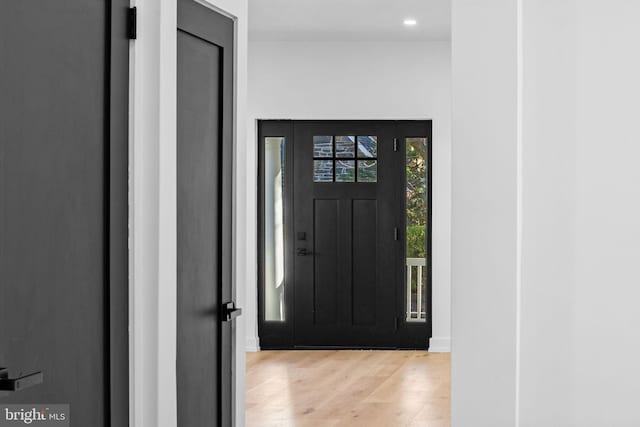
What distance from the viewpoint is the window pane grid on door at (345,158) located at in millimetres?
6598

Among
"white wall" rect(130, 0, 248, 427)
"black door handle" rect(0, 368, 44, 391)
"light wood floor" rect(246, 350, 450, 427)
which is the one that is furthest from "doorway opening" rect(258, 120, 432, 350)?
"black door handle" rect(0, 368, 44, 391)

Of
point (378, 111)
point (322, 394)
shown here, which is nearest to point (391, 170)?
point (378, 111)

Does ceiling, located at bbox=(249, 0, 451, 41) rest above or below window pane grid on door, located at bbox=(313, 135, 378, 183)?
above

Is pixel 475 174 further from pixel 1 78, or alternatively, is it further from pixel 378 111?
pixel 378 111

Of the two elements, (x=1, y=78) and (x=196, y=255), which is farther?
(x=196, y=255)

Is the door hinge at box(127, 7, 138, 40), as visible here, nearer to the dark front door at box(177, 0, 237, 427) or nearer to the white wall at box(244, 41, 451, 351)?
the dark front door at box(177, 0, 237, 427)

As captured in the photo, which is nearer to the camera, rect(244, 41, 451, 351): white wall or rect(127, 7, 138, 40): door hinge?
rect(127, 7, 138, 40): door hinge

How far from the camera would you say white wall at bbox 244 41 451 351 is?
655 cm

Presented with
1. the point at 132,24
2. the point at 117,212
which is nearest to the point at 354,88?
the point at 132,24

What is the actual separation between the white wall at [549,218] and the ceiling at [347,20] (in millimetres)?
3682

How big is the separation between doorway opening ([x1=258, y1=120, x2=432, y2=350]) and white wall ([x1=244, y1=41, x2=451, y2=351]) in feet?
0.35

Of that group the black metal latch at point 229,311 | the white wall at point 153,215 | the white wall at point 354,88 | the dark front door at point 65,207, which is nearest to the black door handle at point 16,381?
the dark front door at point 65,207

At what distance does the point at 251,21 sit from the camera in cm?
596

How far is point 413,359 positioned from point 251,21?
3305mm
